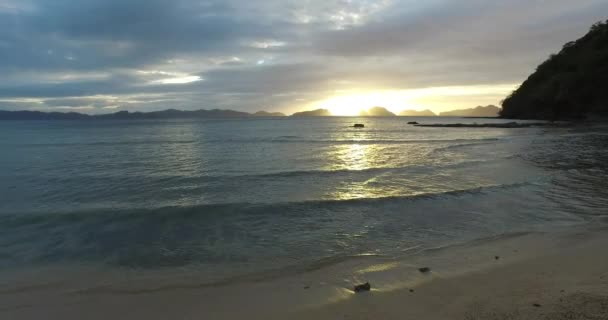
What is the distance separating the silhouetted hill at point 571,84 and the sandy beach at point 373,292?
89.7 metres

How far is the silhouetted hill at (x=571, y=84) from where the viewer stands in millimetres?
78125

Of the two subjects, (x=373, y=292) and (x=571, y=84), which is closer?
(x=373, y=292)

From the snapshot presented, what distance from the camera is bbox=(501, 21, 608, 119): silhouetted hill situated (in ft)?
256

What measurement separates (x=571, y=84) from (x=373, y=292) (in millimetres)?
98000

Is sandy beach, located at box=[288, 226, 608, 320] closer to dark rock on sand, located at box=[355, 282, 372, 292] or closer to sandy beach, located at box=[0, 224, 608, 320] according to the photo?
sandy beach, located at box=[0, 224, 608, 320]

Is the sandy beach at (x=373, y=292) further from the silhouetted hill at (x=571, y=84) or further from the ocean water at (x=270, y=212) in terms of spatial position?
the silhouetted hill at (x=571, y=84)

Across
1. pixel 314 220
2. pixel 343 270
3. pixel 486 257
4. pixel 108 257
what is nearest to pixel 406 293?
pixel 343 270

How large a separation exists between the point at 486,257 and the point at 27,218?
1302 cm

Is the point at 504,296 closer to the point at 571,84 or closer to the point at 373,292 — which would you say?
the point at 373,292

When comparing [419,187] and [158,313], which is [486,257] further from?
[419,187]

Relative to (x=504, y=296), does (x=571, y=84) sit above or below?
above

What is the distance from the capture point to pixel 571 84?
268ft

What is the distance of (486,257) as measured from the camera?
7.36 meters

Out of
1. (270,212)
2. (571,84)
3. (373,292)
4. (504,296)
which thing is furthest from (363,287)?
(571,84)
